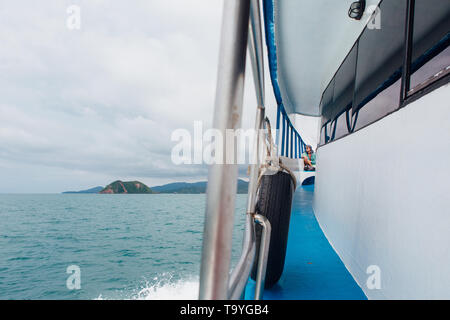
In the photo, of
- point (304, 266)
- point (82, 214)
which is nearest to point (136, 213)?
point (82, 214)

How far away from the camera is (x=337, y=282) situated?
1.60 meters

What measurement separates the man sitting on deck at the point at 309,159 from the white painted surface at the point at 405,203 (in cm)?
895

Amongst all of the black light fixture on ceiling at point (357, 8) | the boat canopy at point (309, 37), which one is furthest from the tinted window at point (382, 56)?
the boat canopy at point (309, 37)

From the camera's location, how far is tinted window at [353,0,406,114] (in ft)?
4.63

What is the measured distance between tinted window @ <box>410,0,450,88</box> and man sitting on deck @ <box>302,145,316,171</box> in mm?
9558

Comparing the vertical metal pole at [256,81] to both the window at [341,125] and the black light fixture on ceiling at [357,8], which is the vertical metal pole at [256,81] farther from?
the black light fixture on ceiling at [357,8]

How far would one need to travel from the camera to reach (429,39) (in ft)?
3.53

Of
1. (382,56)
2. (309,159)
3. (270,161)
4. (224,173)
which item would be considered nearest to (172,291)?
(270,161)

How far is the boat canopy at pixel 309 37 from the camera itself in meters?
2.76

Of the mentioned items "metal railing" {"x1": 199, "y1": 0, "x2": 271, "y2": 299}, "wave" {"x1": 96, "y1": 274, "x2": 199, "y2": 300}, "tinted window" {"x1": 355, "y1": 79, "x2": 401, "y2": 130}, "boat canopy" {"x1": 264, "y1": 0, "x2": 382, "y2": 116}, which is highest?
"boat canopy" {"x1": 264, "y1": 0, "x2": 382, "y2": 116}

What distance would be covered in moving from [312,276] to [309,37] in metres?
3.10

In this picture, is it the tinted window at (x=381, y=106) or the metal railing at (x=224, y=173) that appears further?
the tinted window at (x=381, y=106)

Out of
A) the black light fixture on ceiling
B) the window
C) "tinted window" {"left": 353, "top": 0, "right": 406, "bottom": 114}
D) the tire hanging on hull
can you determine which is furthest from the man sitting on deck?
the tire hanging on hull

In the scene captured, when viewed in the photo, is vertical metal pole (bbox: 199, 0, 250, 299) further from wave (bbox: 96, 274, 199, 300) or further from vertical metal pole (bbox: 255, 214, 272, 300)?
wave (bbox: 96, 274, 199, 300)
